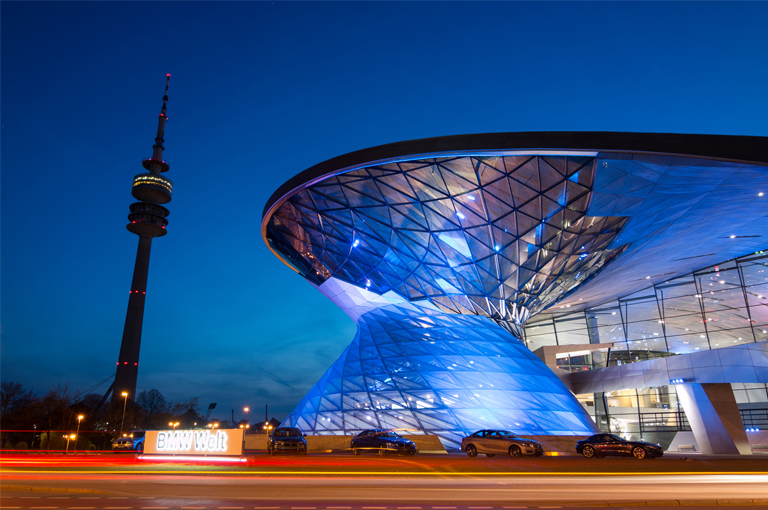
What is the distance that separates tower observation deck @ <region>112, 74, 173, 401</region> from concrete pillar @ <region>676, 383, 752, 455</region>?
287 ft

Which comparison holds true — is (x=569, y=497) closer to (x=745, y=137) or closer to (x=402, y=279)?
(x=745, y=137)

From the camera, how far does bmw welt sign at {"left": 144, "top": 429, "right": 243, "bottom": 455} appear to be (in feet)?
62.6

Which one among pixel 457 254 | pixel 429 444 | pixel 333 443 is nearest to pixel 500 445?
pixel 429 444

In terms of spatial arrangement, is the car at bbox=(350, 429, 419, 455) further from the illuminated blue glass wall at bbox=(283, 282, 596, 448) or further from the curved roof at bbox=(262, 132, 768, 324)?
the curved roof at bbox=(262, 132, 768, 324)

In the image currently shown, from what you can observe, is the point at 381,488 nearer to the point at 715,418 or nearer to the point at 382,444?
the point at 382,444

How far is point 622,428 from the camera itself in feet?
177

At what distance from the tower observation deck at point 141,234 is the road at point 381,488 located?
85846 millimetres

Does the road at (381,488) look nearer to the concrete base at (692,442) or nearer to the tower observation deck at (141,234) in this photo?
the concrete base at (692,442)

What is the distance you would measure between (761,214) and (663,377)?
629 inches

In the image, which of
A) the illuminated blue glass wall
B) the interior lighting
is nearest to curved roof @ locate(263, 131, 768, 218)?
the interior lighting

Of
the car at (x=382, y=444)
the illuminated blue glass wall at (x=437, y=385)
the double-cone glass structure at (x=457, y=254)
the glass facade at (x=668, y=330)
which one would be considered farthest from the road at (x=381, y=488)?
the glass facade at (x=668, y=330)

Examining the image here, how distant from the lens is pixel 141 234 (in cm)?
10269

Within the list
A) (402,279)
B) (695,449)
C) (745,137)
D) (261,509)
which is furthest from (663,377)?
(261,509)

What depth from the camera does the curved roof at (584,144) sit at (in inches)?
766
